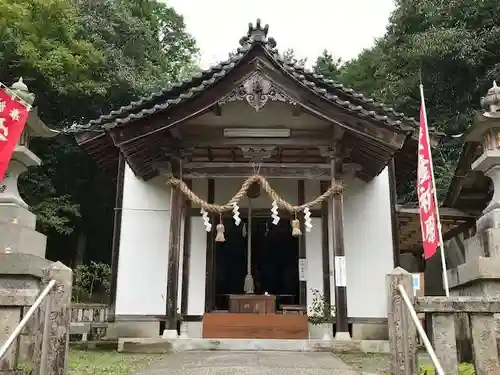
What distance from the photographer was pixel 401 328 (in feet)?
16.8

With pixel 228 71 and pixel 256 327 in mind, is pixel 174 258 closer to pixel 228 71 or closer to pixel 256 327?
pixel 256 327

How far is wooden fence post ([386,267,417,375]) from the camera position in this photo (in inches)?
197

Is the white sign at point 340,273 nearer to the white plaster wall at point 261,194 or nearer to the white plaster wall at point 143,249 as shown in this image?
the white plaster wall at point 261,194

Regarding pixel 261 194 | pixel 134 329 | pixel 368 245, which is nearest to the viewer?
pixel 134 329

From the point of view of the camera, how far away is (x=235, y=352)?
9.05m

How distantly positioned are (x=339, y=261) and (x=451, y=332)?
5.03 m

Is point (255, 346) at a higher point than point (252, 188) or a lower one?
lower

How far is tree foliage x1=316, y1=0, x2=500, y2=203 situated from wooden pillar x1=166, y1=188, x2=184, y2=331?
10698mm

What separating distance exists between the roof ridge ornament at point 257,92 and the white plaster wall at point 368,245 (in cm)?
329

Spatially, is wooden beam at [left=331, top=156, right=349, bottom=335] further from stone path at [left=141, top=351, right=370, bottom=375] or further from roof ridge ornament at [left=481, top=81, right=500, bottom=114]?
roof ridge ornament at [left=481, top=81, right=500, bottom=114]

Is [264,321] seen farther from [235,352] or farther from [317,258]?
[317,258]

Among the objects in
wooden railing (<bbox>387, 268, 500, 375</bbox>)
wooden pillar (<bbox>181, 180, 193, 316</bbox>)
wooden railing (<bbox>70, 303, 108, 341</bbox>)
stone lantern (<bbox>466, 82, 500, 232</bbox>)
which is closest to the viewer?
wooden railing (<bbox>387, 268, 500, 375</bbox>)

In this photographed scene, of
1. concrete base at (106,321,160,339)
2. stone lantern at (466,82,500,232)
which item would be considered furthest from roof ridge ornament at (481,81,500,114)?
concrete base at (106,321,160,339)

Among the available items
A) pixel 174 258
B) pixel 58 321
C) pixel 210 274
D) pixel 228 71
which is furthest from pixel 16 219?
pixel 210 274
